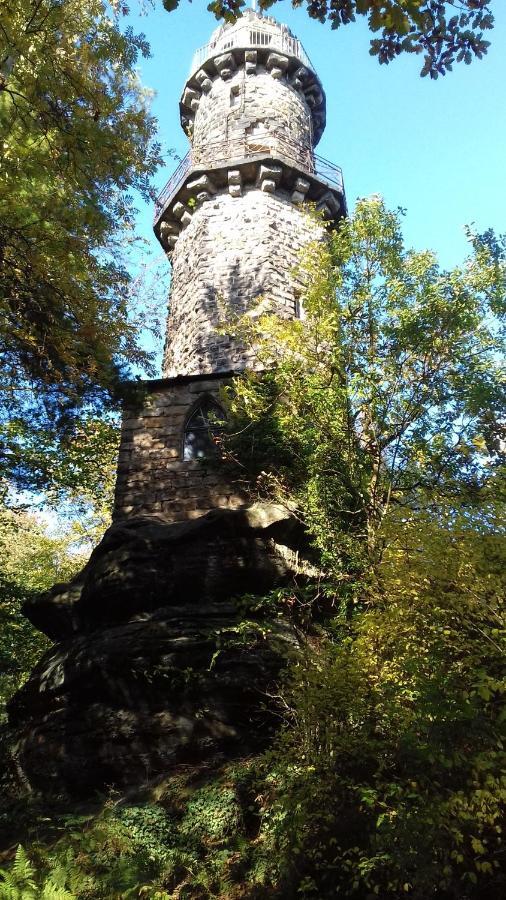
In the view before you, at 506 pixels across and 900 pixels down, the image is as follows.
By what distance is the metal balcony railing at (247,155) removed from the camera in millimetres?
15102

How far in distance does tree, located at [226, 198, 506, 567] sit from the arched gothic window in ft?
2.33

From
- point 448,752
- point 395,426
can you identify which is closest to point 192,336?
point 395,426

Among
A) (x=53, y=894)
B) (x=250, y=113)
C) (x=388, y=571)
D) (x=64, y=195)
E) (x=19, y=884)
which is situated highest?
(x=250, y=113)

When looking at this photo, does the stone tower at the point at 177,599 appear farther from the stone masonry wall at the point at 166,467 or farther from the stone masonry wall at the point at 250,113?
the stone masonry wall at the point at 250,113

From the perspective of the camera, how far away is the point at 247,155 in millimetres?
14914

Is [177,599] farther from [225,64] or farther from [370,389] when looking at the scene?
[225,64]

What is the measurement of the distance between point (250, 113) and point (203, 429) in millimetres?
9626

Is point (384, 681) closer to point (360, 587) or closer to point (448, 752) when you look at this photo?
point (448, 752)

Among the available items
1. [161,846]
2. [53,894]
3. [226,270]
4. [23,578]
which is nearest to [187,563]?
[161,846]

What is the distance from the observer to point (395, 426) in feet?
28.3

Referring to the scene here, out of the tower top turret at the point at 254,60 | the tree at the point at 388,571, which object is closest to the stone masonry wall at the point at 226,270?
the tree at the point at 388,571

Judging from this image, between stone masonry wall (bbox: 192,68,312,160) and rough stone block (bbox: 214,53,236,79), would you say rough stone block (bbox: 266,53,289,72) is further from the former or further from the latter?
rough stone block (bbox: 214,53,236,79)

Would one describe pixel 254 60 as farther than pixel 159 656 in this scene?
Yes

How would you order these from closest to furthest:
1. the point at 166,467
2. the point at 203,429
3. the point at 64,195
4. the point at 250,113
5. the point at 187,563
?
the point at 64,195
the point at 187,563
the point at 166,467
the point at 203,429
the point at 250,113
